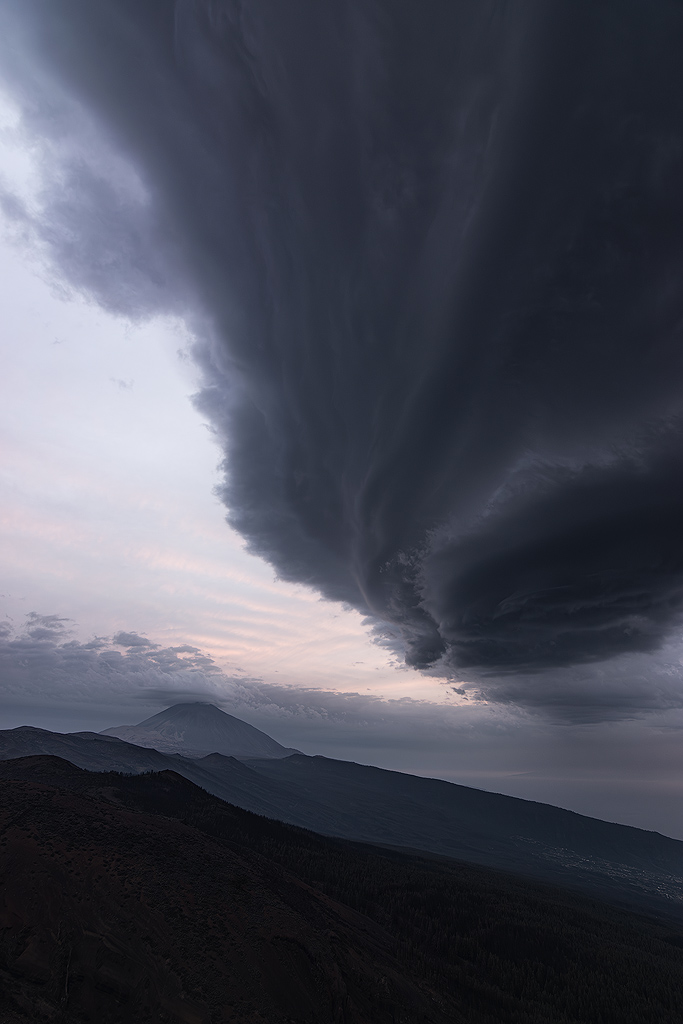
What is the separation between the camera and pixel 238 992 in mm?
40312

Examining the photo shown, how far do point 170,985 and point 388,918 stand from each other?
234 ft

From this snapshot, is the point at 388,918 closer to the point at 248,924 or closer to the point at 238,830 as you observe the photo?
the point at 238,830

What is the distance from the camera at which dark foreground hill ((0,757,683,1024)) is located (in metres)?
39.0

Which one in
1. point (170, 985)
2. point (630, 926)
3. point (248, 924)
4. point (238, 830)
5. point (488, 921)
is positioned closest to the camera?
point (170, 985)

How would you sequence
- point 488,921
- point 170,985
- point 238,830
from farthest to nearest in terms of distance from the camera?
1. point 238,830
2. point 488,921
3. point 170,985

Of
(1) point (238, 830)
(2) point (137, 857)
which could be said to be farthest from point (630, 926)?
(2) point (137, 857)

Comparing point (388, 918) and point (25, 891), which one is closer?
point (25, 891)

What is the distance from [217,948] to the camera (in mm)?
44469

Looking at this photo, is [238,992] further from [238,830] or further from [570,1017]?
[238,830]

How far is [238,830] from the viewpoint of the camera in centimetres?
12888

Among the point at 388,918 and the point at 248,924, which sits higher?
the point at 248,924

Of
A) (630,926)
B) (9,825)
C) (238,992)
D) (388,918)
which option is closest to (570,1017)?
(388,918)

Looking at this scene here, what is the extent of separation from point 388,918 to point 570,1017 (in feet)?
112

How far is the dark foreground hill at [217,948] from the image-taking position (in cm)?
3897
